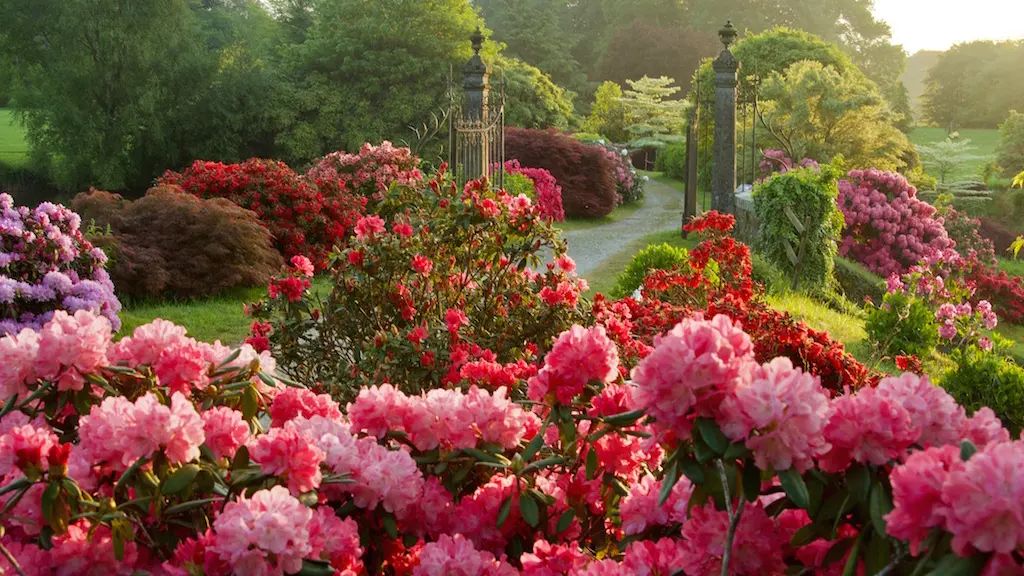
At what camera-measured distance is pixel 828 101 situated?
1616 centimetres

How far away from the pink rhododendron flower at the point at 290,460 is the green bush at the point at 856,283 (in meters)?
9.79

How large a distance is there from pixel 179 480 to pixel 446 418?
497mm

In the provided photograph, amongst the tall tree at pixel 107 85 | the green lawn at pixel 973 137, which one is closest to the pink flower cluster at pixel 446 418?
the tall tree at pixel 107 85

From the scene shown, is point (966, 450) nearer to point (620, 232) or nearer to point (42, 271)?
point (42, 271)

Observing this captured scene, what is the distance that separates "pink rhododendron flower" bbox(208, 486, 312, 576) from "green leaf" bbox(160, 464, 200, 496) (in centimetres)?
14

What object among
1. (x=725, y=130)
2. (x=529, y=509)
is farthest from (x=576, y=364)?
(x=725, y=130)

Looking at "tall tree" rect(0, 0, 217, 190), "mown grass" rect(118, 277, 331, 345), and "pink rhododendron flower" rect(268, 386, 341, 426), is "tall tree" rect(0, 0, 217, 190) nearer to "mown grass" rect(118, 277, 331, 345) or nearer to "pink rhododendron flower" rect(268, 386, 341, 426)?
"mown grass" rect(118, 277, 331, 345)

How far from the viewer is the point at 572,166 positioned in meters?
16.1

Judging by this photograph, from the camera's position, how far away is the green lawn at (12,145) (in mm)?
25081

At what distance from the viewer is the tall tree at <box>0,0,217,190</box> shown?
2086 cm

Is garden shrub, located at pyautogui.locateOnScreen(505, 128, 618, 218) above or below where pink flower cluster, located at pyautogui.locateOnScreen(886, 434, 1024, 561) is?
below

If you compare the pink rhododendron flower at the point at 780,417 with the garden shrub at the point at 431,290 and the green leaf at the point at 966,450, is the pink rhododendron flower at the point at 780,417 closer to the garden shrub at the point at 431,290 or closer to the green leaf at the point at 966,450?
the green leaf at the point at 966,450

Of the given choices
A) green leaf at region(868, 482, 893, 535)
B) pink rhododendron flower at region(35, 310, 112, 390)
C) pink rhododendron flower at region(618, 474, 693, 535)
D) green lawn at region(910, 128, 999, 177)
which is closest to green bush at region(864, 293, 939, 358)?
pink rhododendron flower at region(618, 474, 693, 535)

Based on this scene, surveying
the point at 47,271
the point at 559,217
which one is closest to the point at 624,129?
the point at 559,217
